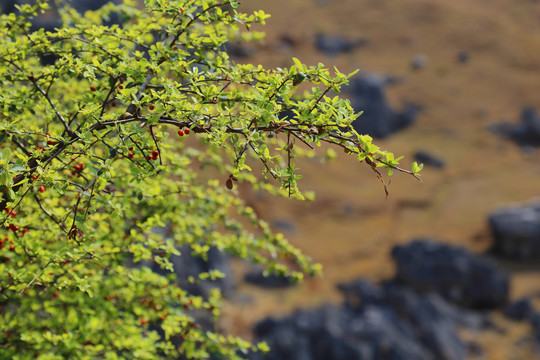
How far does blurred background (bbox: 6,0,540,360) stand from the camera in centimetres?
1567

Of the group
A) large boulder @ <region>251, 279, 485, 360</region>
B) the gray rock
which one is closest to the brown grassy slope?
the gray rock

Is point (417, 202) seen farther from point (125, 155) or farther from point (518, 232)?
point (125, 155)

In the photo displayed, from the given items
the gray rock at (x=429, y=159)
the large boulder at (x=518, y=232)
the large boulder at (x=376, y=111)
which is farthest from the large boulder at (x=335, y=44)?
the large boulder at (x=518, y=232)

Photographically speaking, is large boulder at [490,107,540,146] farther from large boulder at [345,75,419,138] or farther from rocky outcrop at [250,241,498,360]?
rocky outcrop at [250,241,498,360]

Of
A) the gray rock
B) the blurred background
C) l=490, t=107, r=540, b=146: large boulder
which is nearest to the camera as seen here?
the blurred background

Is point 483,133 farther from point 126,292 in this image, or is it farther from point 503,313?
point 126,292

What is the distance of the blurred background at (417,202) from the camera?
15672 millimetres

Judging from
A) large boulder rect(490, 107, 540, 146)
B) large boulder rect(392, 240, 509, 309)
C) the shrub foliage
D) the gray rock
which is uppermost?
large boulder rect(490, 107, 540, 146)

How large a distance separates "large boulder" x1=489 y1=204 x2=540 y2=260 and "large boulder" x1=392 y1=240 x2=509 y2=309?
170 inches

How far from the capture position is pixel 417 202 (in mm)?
29969

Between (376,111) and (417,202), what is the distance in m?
13.1

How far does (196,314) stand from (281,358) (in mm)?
2917

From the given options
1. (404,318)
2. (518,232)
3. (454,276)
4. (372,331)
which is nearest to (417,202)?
(518,232)

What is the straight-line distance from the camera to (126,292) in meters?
5.01
